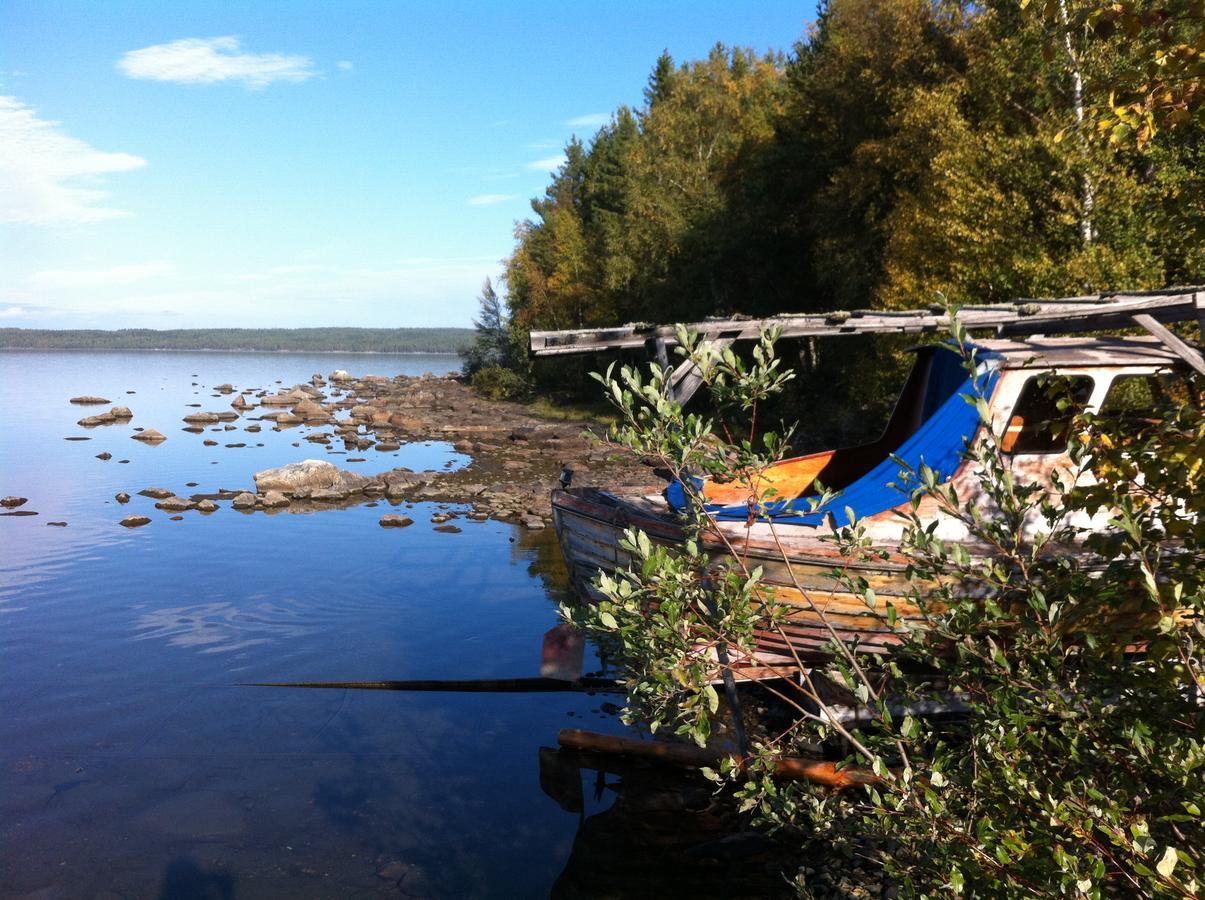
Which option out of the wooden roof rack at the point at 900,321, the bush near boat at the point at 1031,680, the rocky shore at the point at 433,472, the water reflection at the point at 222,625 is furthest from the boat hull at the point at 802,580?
the water reflection at the point at 222,625

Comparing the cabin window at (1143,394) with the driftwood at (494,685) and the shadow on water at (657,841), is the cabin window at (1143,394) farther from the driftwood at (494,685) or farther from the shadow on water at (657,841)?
the driftwood at (494,685)

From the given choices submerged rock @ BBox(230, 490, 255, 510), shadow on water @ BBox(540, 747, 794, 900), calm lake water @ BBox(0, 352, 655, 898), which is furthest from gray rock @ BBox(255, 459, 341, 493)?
shadow on water @ BBox(540, 747, 794, 900)

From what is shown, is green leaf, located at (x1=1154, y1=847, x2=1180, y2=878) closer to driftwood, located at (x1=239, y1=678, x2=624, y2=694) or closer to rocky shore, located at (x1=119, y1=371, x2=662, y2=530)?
rocky shore, located at (x1=119, y1=371, x2=662, y2=530)

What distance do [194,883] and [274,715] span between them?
3519mm

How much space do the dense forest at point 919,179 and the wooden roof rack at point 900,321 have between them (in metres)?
0.93

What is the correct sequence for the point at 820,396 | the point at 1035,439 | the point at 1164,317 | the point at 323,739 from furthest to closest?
1. the point at 820,396
2. the point at 323,739
3. the point at 1035,439
4. the point at 1164,317

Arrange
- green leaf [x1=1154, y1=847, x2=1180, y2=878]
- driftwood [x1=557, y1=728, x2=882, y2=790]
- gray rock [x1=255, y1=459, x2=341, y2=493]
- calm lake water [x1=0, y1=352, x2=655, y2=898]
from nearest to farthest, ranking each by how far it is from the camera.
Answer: green leaf [x1=1154, y1=847, x2=1180, y2=878]
driftwood [x1=557, y1=728, x2=882, y2=790]
calm lake water [x1=0, y1=352, x2=655, y2=898]
gray rock [x1=255, y1=459, x2=341, y2=493]

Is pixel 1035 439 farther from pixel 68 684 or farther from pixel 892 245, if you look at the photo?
pixel 892 245

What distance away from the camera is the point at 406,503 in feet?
81.0

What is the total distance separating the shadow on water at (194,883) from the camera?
7.27m

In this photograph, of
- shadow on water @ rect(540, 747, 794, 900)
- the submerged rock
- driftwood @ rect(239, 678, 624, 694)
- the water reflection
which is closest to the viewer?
shadow on water @ rect(540, 747, 794, 900)

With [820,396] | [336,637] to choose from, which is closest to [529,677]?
[336,637]

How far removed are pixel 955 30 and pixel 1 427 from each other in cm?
4744

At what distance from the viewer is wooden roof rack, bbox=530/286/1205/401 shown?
25.9 ft
